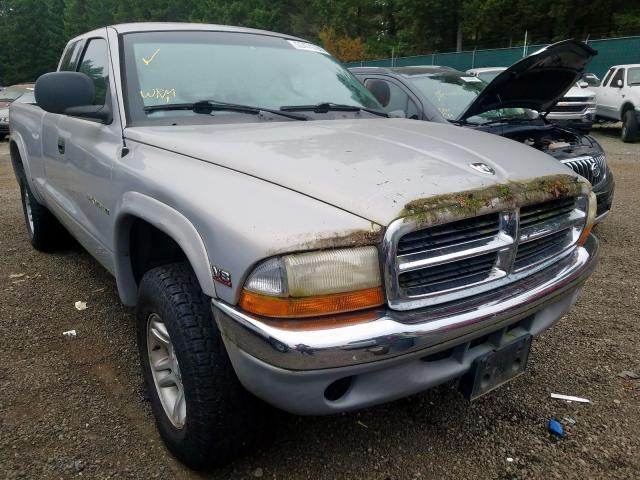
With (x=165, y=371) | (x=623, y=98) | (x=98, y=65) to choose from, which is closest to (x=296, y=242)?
(x=165, y=371)

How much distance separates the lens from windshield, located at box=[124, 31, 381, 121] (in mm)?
2615

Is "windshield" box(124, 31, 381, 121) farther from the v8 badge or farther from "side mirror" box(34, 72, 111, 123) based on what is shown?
the v8 badge

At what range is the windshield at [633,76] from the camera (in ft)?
42.7

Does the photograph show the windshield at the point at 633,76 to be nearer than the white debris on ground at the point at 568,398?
No

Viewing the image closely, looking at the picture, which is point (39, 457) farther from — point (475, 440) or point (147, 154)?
point (475, 440)

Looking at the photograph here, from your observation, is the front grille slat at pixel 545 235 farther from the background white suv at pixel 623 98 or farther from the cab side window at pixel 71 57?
the background white suv at pixel 623 98

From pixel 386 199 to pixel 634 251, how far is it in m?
4.15

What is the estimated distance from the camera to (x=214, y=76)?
9.11 feet

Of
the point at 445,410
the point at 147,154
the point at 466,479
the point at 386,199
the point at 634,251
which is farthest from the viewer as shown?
the point at 634,251

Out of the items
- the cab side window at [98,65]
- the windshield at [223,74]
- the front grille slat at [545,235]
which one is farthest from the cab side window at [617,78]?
the cab side window at [98,65]

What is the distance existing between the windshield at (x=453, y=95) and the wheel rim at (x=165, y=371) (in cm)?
402

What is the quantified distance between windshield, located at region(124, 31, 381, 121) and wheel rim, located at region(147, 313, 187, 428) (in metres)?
1.04

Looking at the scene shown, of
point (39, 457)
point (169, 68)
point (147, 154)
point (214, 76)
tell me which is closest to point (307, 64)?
point (214, 76)

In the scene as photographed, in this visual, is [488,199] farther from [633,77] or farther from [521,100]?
[633,77]
